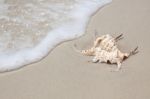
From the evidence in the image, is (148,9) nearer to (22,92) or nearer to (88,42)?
(88,42)

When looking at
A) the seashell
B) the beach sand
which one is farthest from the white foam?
the seashell

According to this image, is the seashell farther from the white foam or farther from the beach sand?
the white foam

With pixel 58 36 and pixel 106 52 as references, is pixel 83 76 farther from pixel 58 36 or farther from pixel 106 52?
pixel 58 36

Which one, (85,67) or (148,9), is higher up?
(148,9)

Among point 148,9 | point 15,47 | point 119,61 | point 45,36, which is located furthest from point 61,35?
point 148,9

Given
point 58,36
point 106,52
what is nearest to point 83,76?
point 106,52
